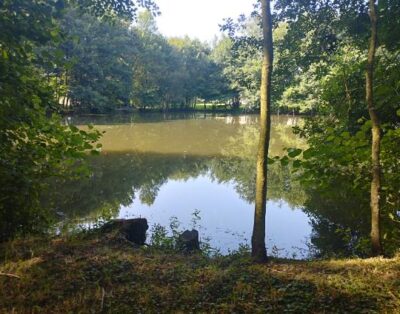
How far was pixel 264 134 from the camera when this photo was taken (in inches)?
204

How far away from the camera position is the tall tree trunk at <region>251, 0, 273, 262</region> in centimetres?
508

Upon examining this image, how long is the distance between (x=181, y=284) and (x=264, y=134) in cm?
219

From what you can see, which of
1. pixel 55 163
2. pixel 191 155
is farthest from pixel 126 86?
pixel 55 163

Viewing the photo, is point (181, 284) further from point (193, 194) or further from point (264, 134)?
point (193, 194)

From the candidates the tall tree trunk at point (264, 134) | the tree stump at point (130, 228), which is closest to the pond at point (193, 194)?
the tree stump at point (130, 228)

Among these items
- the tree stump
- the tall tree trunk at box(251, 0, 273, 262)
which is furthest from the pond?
the tall tree trunk at box(251, 0, 273, 262)

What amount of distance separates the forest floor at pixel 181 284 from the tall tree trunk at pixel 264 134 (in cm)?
33

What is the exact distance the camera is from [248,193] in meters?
14.1

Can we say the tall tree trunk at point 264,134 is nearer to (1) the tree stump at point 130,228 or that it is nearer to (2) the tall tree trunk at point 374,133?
(2) the tall tree trunk at point 374,133

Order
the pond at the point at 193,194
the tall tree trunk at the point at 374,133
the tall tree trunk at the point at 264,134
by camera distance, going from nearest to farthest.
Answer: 1. the tall tree trunk at the point at 374,133
2. the tall tree trunk at the point at 264,134
3. the pond at the point at 193,194

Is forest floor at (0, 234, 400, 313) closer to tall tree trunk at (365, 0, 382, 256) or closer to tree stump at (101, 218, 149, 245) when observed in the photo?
tall tree trunk at (365, 0, 382, 256)

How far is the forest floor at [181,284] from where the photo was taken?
388cm

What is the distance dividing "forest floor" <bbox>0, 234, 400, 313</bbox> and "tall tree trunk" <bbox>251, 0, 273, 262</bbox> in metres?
0.33

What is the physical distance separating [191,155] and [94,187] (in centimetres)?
889
